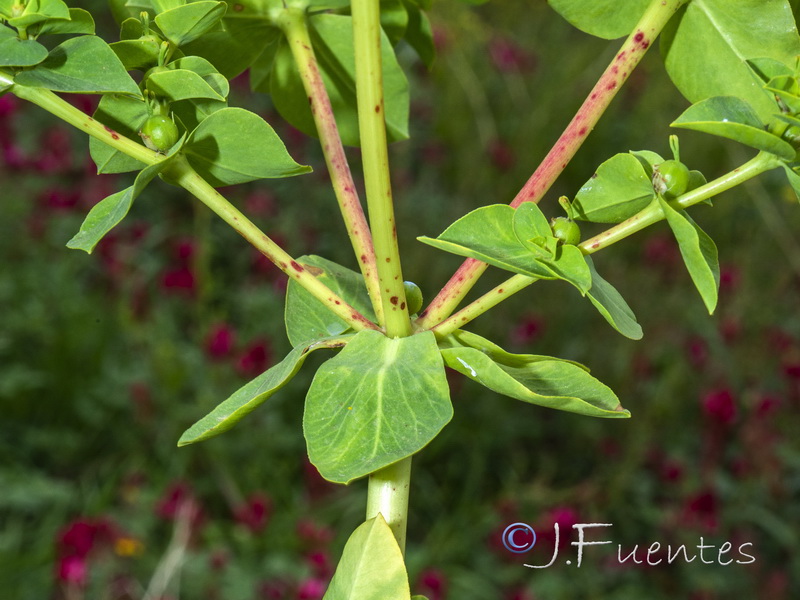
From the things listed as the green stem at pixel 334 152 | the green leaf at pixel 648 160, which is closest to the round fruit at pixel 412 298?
the green stem at pixel 334 152

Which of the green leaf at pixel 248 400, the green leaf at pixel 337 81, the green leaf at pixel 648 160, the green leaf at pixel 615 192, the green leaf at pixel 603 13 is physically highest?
the green leaf at pixel 603 13

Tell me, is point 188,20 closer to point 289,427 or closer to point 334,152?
point 334,152

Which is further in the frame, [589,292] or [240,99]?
[240,99]

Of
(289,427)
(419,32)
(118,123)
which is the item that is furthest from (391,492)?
(289,427)

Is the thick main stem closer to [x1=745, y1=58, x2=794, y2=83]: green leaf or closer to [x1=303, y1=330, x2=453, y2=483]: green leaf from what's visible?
[x1=303, y1=330, x2=453, y2=483]: green leaf

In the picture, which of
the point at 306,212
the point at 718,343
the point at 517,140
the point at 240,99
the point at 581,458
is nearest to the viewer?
the point at 581,458

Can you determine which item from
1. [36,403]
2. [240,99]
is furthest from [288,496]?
[240,99]

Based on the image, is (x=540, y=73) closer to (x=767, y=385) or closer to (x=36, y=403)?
(x=767, y=385)

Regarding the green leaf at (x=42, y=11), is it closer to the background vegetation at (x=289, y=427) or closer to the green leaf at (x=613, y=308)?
the green leaf at (x=613, y=308)
